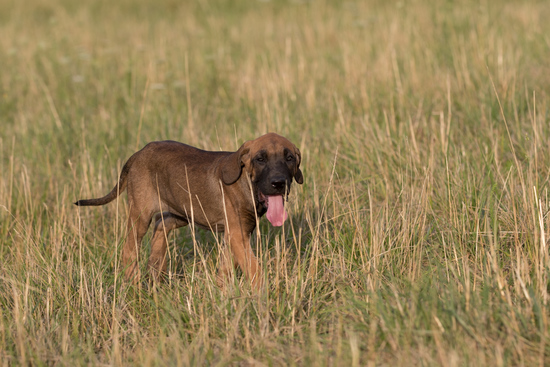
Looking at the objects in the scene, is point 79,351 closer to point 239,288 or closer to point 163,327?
point 163,327

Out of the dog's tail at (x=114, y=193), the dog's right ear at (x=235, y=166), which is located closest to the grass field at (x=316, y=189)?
the dog's tail at (x=114, y=193)

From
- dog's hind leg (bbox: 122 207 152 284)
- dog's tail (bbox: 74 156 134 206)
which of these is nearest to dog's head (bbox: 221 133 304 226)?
dog's hind leg (bbox: 122 207 152 284)

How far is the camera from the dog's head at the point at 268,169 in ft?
13.1

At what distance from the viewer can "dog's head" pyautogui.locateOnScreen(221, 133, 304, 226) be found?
13.1 feet

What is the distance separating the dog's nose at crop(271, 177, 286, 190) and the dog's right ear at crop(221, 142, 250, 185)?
32 cm

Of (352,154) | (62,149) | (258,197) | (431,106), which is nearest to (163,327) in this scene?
(258,197)

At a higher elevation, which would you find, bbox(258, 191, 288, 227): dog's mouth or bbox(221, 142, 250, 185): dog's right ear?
bbox(221, 142, 250, 185): dog's right ear

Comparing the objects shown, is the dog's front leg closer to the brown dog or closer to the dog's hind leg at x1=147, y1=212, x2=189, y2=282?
the brown dog

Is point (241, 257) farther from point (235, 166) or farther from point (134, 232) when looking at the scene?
point (134, 232)

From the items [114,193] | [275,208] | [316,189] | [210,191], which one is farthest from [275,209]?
[114,193]

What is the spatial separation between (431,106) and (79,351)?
4660mm

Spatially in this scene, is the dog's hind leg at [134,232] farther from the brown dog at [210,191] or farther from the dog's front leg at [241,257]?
the dog's front leg at [241,257]

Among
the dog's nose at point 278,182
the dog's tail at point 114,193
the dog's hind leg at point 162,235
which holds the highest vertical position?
the dog's nose at point 278,182

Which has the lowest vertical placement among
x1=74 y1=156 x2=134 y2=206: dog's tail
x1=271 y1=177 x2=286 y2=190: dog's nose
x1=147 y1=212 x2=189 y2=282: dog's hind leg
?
x1=147 y1=212 x2=189 y2=282: dog's hind leg
